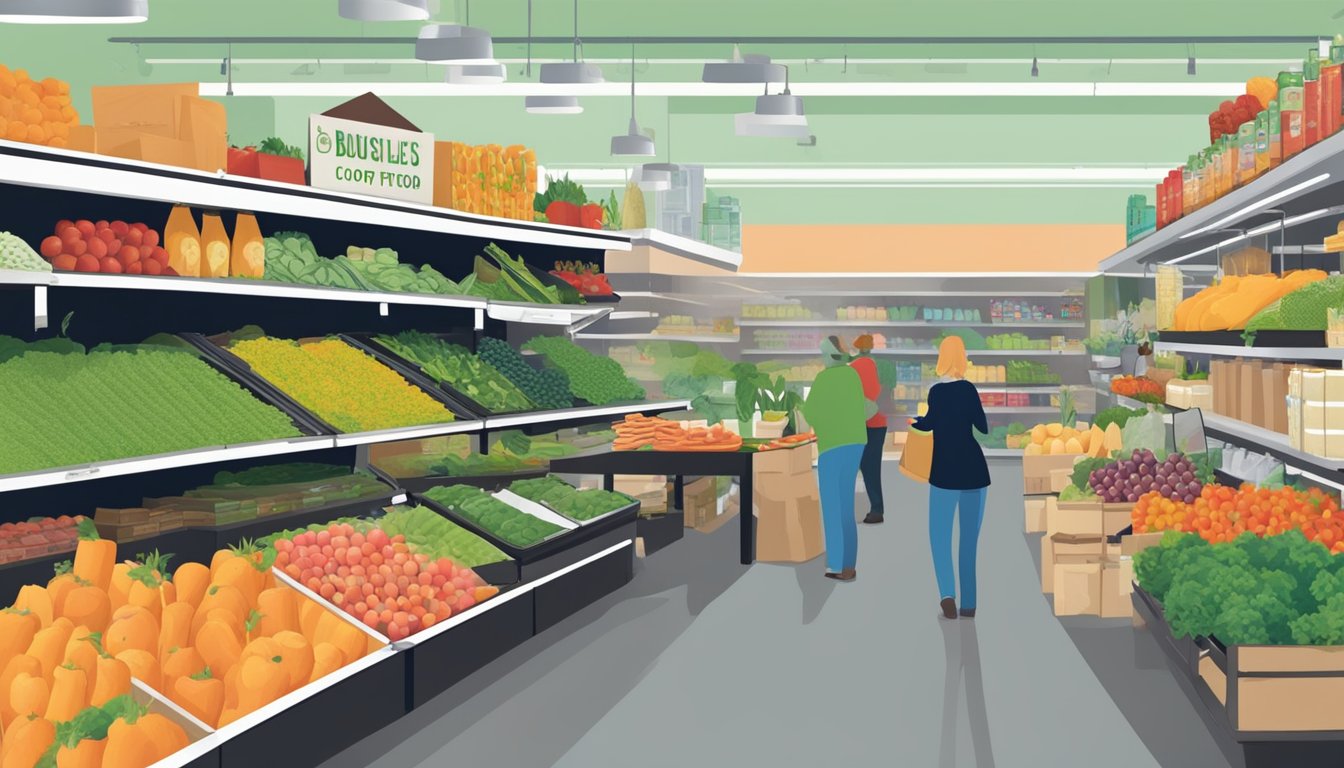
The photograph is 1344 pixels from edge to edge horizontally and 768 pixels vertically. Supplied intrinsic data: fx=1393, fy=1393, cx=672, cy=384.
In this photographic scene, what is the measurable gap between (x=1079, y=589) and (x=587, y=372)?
126 inches

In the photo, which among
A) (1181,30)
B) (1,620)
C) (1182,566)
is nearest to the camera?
(1,620)

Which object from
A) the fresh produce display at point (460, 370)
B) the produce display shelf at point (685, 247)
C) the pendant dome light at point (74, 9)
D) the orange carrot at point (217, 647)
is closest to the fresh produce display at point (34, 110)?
the orange carrot at point (217, 647)

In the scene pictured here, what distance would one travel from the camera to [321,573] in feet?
17.0

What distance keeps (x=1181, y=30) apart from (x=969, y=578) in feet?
26.2

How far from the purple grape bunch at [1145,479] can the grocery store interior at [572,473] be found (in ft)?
0.10

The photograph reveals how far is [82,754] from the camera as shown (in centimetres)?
339

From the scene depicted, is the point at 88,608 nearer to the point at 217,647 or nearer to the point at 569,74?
the point at 217,647

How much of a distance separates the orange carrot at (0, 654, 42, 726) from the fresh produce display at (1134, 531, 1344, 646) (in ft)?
11.2

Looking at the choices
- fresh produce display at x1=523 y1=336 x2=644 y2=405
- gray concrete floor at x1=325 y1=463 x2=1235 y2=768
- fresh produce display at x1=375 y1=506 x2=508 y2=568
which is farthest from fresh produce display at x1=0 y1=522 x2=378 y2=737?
fresh produce display at x1=523 y1=336 x2=644 y2=405

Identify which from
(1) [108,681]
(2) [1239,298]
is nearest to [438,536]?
(1) [108,681]

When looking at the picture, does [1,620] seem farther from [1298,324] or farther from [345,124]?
[1298,324]

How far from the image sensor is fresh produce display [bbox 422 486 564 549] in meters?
6.56

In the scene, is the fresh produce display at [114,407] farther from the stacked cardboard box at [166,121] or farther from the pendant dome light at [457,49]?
the pendant dome light at [457,49]

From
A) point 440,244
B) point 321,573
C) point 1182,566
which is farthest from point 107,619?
point 440,244
